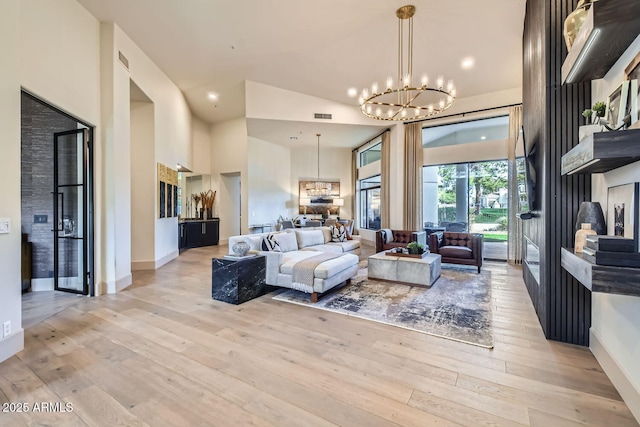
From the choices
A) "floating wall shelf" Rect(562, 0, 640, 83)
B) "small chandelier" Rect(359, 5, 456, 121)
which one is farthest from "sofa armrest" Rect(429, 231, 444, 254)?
"floating wall shelf" Rect(562, 0, 640, 83)

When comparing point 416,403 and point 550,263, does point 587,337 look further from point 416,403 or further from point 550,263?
point 416,403

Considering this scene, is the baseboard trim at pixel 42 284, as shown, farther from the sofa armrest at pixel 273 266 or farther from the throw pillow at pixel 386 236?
the throw pillow at pixel 386 236

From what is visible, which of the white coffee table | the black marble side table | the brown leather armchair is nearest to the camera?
the black marble side table

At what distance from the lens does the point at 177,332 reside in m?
2.97

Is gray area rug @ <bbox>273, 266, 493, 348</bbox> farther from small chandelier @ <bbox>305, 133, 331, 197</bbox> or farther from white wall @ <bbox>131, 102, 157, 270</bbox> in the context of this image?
small chandelier @ <bbox>305, 133, 331, 197</bbox>

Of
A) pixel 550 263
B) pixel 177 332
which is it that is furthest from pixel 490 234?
pixel 177 332

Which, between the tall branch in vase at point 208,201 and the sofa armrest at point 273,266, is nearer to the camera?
the sofa armrest at point 273,266

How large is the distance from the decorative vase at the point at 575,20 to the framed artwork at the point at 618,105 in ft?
1.74

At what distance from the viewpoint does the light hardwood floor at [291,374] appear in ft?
5.85

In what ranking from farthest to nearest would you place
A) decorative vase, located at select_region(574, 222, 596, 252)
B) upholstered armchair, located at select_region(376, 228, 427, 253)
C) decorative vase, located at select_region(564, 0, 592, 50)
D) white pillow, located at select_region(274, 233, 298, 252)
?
1. upholstered armchair, located at select_region(376, 228, 427, 253)
2. white pillow, located at select_region(274, 233, 298, 252)
3. decorative vase, located at select_region(574, 222, 596, 252)
4. decorative vase, located at select_region(564, 0, 592, 50)

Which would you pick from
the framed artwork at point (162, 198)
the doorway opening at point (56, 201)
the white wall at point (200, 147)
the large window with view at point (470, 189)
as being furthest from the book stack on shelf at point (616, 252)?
the white wall at point (200, 147)

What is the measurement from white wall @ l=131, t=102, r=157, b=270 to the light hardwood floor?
2.54 m

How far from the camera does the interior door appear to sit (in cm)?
421

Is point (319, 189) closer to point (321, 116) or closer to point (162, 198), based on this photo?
point (321, 116)
